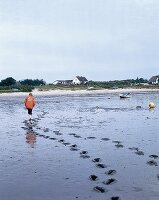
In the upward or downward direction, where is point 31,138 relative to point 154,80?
downward

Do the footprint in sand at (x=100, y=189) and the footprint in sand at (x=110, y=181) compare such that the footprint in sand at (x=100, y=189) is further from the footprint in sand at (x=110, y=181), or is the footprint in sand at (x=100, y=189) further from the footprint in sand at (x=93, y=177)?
the footprint in sand at (x=93, y=177)

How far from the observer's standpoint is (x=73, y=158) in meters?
17.6

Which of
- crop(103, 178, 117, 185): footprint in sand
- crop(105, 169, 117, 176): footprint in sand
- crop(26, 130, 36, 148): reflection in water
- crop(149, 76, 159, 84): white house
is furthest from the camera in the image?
crop(149, 76, 159, 84): white house

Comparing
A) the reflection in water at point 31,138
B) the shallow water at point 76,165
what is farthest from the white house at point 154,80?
the reflection in water at point 31,138

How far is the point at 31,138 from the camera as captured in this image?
78.9ft

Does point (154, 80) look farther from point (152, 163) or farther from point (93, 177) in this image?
point (93, 177)

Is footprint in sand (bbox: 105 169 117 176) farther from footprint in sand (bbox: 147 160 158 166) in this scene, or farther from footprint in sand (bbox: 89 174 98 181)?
footprint in sand (bbox: 147 160 158 166)

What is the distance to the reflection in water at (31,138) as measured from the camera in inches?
871

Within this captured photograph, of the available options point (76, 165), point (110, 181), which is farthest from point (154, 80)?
point (110, 181)

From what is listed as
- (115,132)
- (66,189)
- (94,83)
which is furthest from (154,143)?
(94,83)

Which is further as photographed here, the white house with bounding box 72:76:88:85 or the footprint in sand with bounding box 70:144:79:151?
the white house with bounding box 72:76:88:85

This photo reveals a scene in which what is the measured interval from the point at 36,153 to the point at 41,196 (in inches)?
273

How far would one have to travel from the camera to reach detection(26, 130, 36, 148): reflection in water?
72.6 ft

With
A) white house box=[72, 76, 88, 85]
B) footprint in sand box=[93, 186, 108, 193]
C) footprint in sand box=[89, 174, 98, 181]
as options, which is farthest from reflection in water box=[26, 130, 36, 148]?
white house box=[72, 76, 88, 85]
